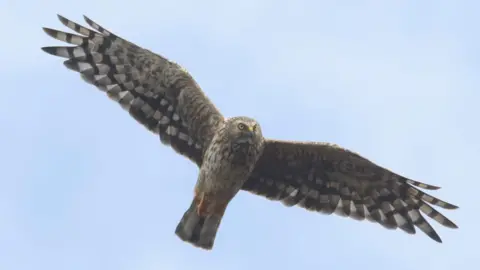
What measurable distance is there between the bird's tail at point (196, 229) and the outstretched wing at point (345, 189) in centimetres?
78

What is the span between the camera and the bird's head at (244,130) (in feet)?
45.0

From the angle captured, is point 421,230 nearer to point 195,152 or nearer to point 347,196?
point 347,196

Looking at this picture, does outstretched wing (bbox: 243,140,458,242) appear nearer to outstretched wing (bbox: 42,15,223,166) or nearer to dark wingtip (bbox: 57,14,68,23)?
outstretched wing (bbox: 42,15,223,166)

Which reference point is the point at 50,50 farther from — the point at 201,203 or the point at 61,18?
the point at 201,203

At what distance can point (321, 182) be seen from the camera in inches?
595

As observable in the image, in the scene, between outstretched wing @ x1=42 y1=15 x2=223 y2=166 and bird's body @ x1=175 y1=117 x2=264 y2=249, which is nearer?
bird's body @ x1=175 y1=117 x2=264 y2=249

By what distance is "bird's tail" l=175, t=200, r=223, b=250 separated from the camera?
47.6 ft

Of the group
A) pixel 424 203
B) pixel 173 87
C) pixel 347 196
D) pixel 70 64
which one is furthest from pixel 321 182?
pixel 70 64

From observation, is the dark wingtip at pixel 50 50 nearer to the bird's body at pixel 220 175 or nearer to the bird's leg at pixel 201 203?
the bird's body at pixel 220 175

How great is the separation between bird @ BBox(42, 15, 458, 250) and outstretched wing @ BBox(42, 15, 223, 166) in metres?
0.01

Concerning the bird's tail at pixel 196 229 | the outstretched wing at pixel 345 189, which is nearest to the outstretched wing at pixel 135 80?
the bird's tail at pixel 196 229

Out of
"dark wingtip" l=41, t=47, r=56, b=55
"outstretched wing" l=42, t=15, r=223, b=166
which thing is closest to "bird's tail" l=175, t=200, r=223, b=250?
"outstretched wing" l=42, t=15, r=223, b=166

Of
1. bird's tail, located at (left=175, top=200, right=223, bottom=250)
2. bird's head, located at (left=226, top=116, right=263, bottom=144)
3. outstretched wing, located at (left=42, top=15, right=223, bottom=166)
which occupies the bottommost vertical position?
bird's tail, located at (left=175, top=200, right=223, bottom=250)

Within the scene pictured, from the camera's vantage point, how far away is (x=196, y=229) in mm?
14500
